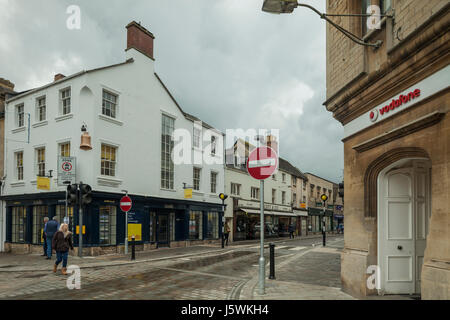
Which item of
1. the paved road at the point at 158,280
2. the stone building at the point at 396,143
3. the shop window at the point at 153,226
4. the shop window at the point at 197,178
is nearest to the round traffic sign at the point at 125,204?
the paved road at the point at 158,280

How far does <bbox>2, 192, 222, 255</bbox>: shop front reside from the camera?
15.9 metres

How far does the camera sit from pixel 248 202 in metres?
29.2

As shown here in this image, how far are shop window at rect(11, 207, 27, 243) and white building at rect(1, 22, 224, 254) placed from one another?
0.05m

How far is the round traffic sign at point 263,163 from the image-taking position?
764 centimetres

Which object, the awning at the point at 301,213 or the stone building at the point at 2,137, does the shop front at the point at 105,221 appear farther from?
the awning at the point at 301,213

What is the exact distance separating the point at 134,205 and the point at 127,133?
3886 millimetres

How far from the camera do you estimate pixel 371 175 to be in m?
7.07

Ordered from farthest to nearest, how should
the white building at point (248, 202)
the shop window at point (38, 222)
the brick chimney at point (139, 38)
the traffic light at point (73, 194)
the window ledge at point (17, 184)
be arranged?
the white building at point (248, 202), the brick chimney at point (139, 38), the window ledge at point (17, 184), the shop window at point (38, 222), the traffic light at point (73, 194)

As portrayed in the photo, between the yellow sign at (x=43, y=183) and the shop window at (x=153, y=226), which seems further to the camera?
the shop window at (x=153, y=226)

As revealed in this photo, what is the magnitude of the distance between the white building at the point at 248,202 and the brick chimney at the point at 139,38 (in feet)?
37.3

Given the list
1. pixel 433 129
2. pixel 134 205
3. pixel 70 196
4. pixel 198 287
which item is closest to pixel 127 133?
pixel 134 205

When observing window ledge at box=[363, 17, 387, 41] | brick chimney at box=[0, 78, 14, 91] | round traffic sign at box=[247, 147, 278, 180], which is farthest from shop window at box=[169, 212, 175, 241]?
window ledge at box=[363, 17, 387, 41]

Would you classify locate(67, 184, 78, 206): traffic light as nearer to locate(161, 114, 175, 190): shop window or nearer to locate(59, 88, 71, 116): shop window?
locate(59, 88, 71, 116): shop window
